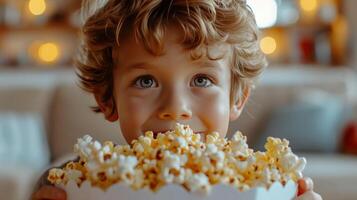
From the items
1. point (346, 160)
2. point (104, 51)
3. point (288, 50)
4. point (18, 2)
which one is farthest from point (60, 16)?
point (104, 51)

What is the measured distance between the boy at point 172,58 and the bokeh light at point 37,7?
4.31 metres

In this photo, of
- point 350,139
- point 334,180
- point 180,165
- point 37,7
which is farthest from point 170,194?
point 37,7

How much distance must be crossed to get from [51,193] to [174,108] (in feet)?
0.69

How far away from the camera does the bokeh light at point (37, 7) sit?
5250mm

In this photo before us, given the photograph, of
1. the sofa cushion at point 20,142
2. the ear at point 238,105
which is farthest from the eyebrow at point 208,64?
the sofa cushion at point 20,142

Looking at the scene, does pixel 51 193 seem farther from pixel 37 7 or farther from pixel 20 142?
pixel 37 7

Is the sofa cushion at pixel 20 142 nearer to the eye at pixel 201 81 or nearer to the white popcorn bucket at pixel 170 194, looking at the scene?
the eye at pixel 201 81

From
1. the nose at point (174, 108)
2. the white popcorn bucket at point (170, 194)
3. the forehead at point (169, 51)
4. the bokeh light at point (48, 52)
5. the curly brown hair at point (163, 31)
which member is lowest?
the white popcorn bucket at point (170, 194)

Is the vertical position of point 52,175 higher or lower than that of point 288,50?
lower

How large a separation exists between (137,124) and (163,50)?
11cm

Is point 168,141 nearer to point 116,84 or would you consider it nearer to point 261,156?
point 261,156

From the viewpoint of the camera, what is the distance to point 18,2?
525 cm

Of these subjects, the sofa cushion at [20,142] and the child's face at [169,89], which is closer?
the child's face at [169,89]

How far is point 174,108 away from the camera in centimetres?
94
